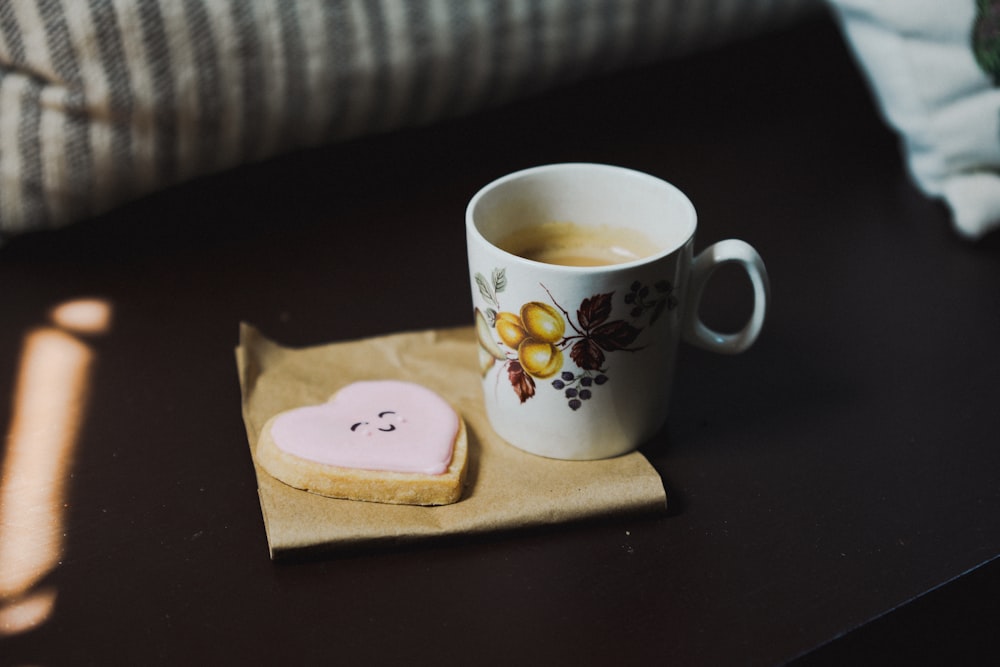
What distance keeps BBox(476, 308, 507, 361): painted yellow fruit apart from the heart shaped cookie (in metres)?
0.04

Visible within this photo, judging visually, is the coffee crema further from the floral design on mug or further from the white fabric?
the white fabric

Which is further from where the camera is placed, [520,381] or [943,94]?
[943,94]

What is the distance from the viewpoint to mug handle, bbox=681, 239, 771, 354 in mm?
473

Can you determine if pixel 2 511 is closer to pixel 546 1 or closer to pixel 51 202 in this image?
pixel 51 202

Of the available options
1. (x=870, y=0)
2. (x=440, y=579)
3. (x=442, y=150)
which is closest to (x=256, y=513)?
(x=440, y=579)

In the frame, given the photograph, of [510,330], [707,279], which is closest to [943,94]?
[707,279]

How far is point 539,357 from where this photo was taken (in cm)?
46

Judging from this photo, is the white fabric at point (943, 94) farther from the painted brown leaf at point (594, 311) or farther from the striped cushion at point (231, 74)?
the painted brown leaf at point (594, 311)

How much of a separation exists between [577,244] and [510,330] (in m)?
0.10

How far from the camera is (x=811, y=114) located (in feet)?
2.89

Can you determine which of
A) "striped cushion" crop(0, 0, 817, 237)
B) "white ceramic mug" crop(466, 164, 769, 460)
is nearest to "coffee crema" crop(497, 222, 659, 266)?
"white ceramic mug" crop(466, 164, 769, 460)

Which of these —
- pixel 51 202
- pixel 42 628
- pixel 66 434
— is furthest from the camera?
pixel 51 202

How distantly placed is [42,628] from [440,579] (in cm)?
17

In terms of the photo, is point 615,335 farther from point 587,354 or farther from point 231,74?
point 231,74
